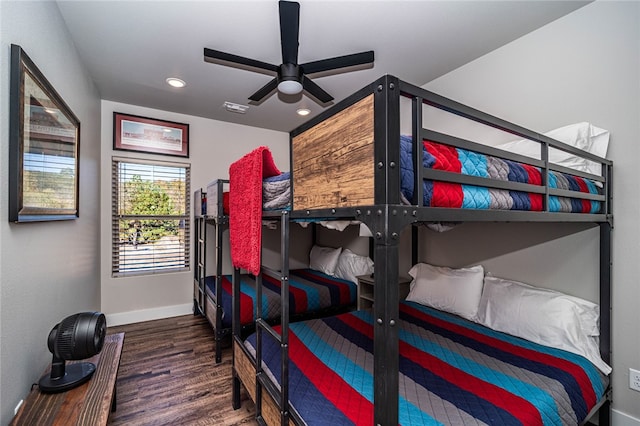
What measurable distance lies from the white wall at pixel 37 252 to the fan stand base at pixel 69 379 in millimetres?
71

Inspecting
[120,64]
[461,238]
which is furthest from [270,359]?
[120,64]

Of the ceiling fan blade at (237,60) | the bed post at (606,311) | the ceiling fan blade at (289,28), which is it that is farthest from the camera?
the ceiling fan blade at (237,60)

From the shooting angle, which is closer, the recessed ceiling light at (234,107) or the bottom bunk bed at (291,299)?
the bottom bunk bed at (291,299)

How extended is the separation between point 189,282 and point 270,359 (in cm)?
259

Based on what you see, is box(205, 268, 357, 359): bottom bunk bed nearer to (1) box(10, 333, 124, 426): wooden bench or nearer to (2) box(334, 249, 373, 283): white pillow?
(2) box(334, 249, 373, 283): white pillow

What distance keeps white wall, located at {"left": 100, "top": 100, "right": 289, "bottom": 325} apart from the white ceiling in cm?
75

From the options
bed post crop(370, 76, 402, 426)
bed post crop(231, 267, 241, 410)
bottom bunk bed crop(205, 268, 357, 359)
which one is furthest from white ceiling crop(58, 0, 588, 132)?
bottom bunk bed crop(205, 268, 357, 359)

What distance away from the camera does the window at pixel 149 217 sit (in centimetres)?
343

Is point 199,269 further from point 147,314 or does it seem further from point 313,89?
point 313,89

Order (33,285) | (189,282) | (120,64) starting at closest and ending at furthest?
(33,285) < (120,64) < (189,282)

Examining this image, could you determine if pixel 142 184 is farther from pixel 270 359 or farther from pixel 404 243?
pixel 404 243

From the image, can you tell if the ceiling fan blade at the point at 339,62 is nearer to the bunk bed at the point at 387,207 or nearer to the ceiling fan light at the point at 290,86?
the ceiling fan light at the point at 290,86

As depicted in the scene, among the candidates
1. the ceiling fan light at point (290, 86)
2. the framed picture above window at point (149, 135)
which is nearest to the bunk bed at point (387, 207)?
the ceiling fan light at point (290, 86)

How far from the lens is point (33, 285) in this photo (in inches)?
54.5
